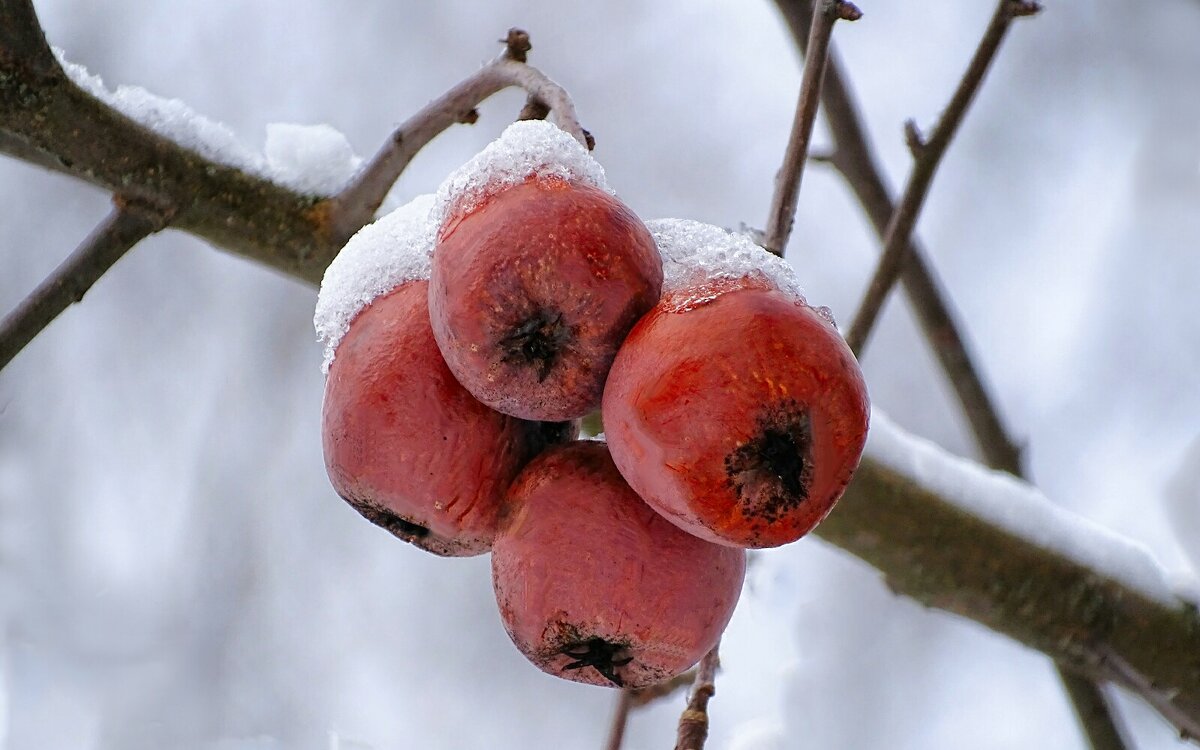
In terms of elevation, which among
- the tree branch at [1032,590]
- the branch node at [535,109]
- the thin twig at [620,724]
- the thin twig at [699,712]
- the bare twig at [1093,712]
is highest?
the branch node at [535,109]

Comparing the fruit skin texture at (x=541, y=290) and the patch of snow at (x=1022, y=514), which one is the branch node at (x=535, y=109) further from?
the patch of snow at (x=1022, y=514)

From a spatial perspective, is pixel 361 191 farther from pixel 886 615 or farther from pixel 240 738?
pixel 886 615

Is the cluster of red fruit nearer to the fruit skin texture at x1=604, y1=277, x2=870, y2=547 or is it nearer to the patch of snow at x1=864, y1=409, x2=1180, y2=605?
the fruit skin texture at x1=604, y1=277, x2=870, y2=547

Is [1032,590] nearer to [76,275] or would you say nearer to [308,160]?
[308,160]

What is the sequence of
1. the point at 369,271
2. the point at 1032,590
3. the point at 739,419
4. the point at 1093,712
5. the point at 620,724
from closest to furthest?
the point at 739,419 → the point at 369,271 → the point at 620,724 → the point at 1032,590 → the point at 1093,712

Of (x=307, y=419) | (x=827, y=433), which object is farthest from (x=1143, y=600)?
(x=307, y=419)

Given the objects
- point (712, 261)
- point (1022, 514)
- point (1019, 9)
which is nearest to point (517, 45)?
point (712, 261)

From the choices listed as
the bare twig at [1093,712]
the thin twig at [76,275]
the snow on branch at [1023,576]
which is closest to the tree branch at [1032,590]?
the snow on branch at [1023,576]

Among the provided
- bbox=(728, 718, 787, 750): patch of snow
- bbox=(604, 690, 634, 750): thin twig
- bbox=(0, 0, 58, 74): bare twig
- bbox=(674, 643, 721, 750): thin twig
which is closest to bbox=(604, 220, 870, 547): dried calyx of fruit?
bbox=(674, 643, 721, 750): thin twig
